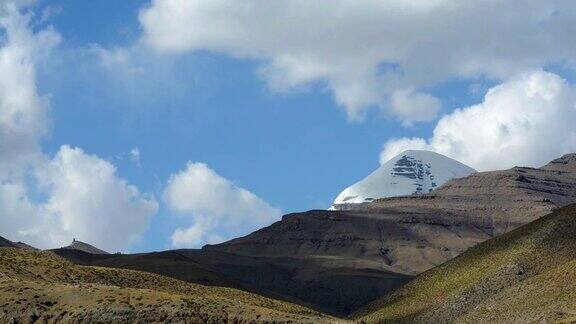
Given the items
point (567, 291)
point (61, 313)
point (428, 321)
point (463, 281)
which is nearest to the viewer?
point (61, 313)

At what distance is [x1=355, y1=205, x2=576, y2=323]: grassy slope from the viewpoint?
129000mm

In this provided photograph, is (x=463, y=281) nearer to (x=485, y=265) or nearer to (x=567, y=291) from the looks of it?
(x=485, y=265)

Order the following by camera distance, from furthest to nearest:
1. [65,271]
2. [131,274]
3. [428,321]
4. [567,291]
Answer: [428,321]
[567,291]
[131,274]
[65,271]

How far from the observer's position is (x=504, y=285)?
14862cm

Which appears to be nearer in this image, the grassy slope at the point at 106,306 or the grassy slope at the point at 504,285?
the grassy slope at the point at 106,306

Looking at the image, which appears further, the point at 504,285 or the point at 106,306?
the point at 504,285

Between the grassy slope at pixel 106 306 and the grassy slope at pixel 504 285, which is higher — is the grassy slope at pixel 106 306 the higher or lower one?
the lower one

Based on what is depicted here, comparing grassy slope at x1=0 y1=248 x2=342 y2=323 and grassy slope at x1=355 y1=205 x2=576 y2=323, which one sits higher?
grassy slope at x1=355 y1=205 x2=576 y2=323

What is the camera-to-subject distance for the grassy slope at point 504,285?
423 feet

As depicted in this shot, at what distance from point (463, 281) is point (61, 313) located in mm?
90186

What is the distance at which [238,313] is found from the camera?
87.2 meters

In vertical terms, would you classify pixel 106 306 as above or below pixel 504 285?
below

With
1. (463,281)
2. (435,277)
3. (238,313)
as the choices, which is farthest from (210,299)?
(435,277)

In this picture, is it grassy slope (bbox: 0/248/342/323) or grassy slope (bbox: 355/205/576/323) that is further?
grassy slope (bbox: 355/205/576/323)
